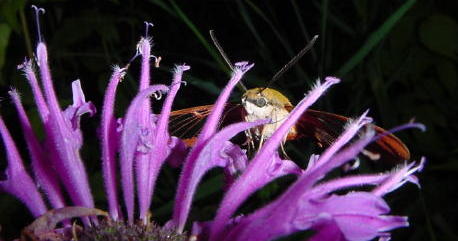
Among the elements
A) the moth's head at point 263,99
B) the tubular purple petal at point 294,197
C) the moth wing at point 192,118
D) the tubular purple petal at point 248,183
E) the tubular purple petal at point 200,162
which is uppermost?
the moth wing at point 192,118

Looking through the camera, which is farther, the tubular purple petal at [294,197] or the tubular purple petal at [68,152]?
the tubular purple petal at [68,152]

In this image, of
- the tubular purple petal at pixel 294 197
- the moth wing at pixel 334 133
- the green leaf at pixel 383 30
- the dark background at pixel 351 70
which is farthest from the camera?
the dark background at pixel 351 70

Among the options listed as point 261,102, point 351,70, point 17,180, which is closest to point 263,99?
point 261,102

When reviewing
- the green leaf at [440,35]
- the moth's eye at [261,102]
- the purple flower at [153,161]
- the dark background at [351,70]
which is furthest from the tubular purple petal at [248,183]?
the green leaf at [440,35]

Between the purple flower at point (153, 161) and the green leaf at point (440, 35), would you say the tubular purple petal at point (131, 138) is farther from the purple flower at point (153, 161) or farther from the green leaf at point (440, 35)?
the green leaf at point (440, 35)

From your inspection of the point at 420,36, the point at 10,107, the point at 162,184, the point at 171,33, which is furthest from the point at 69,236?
the point at 171,33

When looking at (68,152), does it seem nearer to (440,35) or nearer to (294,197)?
(294,197)

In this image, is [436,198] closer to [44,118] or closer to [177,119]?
[177,119]
